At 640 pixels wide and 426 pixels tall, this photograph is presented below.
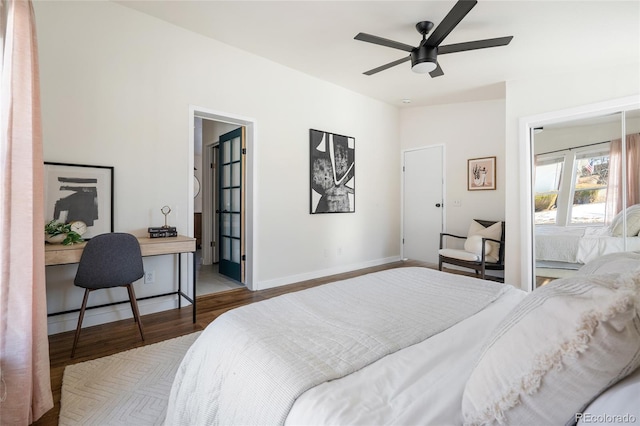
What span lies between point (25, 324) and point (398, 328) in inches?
64.2

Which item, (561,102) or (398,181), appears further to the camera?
(398,181)

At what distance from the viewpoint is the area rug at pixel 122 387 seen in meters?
1.56

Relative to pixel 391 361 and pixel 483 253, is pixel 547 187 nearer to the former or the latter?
pixel 483 253

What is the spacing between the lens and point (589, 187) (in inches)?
126

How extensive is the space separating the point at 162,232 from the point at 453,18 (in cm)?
295

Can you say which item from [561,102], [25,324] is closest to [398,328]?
[25,324]

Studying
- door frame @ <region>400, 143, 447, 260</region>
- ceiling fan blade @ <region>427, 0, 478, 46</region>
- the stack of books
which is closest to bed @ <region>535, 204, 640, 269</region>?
door frame @ <region>400, 143, 447, 260</region>

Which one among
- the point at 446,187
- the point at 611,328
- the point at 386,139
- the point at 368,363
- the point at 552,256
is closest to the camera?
the point at 611,328

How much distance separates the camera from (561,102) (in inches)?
135

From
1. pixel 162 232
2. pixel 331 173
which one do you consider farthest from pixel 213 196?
pixel 162 232

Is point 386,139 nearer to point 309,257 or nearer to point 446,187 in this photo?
point 446,187

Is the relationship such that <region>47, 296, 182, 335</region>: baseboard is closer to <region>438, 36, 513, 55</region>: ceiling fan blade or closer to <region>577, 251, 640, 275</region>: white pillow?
<region>577, 251, 640, 275</region>: white pillow

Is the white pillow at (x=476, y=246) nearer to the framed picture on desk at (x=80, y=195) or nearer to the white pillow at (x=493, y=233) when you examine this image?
the white pillow at (x=493, y=233)

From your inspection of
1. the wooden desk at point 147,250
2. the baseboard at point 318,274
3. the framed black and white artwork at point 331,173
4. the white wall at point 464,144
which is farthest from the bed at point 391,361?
the white wall at point 464,144
